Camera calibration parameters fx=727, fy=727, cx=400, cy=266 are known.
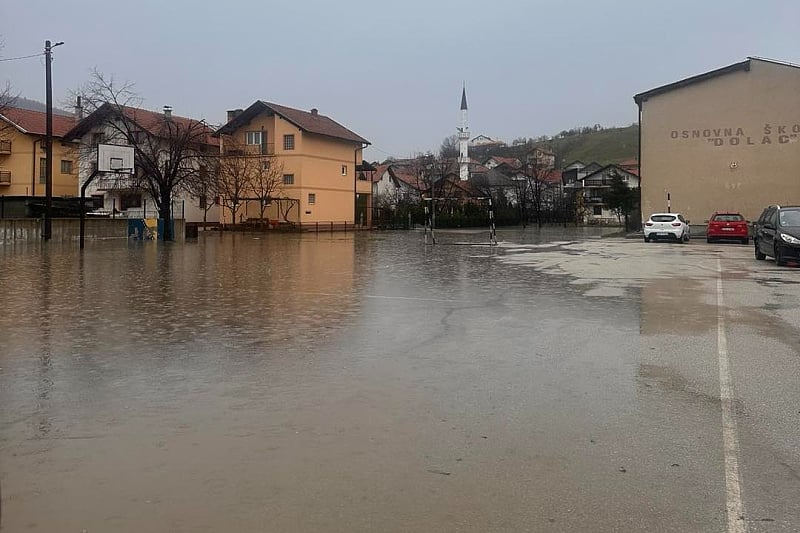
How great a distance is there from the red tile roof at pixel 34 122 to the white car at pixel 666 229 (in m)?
42.1

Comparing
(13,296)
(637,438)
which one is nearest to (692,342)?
(637,438)

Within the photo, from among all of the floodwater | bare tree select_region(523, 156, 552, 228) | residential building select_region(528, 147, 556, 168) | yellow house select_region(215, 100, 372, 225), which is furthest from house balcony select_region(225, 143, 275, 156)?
the floodwater

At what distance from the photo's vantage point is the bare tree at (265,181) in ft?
177

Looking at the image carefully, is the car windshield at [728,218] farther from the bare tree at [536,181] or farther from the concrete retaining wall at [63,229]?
the bare tree at [536,181]

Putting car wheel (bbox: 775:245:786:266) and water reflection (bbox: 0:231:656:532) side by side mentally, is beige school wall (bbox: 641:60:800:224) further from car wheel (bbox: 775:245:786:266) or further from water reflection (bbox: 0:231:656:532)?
water reflection (bbox: 0:231:656:532)

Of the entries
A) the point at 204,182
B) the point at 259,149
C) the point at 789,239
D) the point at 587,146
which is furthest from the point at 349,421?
the point at 587,146

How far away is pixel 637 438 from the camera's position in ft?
16.9

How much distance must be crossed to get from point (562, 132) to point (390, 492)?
167113 mm

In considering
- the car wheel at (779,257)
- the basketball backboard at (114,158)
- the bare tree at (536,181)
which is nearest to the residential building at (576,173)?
the bare tree at (536,181)

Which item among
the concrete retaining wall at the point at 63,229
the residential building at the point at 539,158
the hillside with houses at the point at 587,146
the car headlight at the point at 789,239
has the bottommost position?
the car headlight at the point at 789,239

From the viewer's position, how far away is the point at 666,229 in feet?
119

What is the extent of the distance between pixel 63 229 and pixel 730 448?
33.4 meters

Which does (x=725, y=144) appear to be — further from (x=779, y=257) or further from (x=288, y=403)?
(x=288, y=403)

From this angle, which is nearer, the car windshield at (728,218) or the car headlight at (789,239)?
the car headlight at (789,239)
